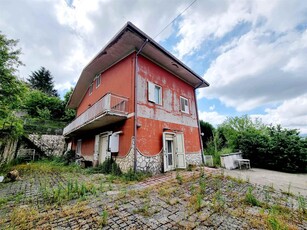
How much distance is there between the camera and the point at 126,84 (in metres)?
7.75

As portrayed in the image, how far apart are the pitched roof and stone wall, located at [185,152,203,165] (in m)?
5.71

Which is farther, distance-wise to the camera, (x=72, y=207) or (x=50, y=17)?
(x=50, y=17)

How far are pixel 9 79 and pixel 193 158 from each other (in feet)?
37.1

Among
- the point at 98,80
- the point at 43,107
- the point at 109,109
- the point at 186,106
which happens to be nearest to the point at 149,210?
the point at 109,109

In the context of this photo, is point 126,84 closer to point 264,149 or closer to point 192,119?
point 192,119

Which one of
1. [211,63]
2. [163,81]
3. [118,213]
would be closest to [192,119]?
[163,81]

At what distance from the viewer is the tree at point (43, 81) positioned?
31.8 meters

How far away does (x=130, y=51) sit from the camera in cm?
785

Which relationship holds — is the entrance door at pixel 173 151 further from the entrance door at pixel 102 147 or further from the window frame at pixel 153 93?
the entrance door at pixel 102 147

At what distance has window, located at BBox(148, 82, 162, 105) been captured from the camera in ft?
25.7

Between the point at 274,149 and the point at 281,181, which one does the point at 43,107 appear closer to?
the point at 281,181

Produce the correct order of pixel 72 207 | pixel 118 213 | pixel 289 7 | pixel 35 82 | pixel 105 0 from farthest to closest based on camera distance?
pixel 35 82 < pixel 105 0 < pixel 289 7 < pixel 72 207 < pixel 118 213

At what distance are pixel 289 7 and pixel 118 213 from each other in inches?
321

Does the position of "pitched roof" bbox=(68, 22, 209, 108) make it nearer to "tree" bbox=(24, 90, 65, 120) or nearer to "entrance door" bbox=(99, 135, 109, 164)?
"entrance door" bbox=(99, 135, 109, 164)
